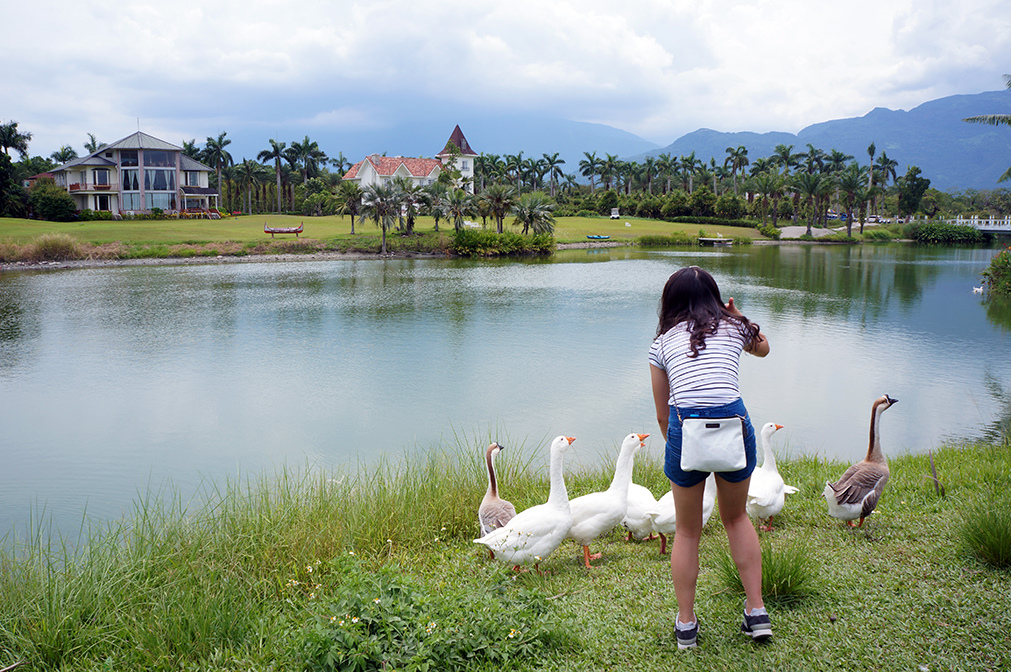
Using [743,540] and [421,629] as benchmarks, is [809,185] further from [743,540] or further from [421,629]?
[421,629]

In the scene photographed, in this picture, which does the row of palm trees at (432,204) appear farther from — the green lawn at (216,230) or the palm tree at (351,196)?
the green lawn at (216,230)

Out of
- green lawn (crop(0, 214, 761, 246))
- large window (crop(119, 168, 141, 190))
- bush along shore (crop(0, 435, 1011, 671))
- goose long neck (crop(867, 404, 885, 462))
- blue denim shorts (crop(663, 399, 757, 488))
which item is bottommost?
bush along shore (crop(0, 435, 1011, 671))

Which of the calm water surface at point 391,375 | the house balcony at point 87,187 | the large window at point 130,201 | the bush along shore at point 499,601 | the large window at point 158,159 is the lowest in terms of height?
the calm water surface at point 391,375

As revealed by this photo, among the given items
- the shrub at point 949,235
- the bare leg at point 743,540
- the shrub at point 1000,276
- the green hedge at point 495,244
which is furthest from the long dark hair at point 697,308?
the shrub at point 949,235

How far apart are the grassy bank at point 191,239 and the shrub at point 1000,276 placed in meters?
32.5

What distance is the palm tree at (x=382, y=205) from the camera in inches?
1837

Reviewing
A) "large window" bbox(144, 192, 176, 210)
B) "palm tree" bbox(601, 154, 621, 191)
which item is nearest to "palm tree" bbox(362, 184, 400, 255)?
"large window" bbox(144, 192, 176, 210)

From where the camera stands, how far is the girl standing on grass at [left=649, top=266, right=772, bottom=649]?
3.16m

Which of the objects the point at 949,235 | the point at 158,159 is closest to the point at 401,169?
the point at 158,159

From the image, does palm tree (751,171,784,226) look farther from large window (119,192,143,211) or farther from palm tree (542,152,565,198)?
large window (119,192,143,211)

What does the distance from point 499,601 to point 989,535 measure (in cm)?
283

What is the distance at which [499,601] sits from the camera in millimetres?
3670

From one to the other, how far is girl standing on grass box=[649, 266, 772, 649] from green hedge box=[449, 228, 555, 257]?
45.4 metres

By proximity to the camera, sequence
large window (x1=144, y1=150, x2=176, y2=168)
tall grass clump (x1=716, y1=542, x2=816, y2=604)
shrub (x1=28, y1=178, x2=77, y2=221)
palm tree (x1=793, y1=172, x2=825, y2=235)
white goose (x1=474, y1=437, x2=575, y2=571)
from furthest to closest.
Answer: palm tree (x1=793, y1=172, x2=825, y2=235) → large window (x1=144, y1=150, x2=176, y2=168) → shrub (x1=28, y1=178, x2=77, y2=221) → white goose (x1=474, y1=437, x2=575, y2=571) → tall grass clump (x1=716, y1=542, x2=816, y2=604)
